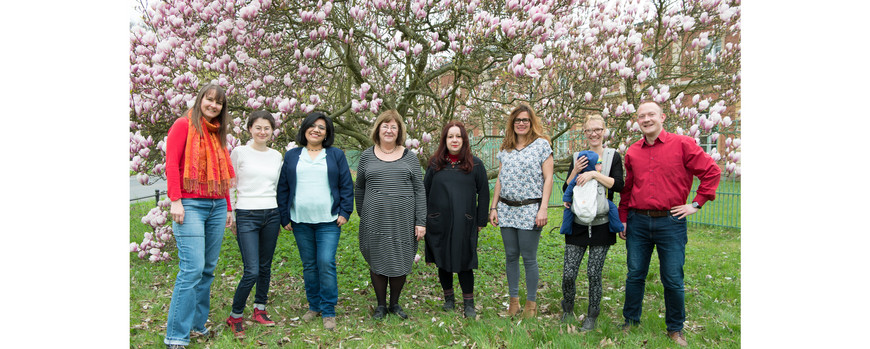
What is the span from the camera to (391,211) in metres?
3.49

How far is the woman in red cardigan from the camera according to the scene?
287cm

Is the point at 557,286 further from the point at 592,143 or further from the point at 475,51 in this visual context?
the point at 475,51

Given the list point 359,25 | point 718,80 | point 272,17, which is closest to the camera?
point 272,17

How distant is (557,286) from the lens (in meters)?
4.89

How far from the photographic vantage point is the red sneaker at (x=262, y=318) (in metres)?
3.59

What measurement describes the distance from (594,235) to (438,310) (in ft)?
5.02

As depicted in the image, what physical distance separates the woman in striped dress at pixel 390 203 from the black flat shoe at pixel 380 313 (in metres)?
0.21

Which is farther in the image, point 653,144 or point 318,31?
point 318,31

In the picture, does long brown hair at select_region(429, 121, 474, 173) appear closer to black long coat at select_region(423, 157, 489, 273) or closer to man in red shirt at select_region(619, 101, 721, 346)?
black long coat at select_region(423, 157, 489, 273)

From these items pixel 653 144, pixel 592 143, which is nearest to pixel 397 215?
pixel 592 143

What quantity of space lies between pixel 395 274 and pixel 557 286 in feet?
7.20

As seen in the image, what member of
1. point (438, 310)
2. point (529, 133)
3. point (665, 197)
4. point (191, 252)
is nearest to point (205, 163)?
point (191, 252)

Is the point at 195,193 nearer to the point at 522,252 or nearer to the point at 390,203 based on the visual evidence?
the point at 390,203

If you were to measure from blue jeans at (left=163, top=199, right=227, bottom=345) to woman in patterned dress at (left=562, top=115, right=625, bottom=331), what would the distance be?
260 centimetres
